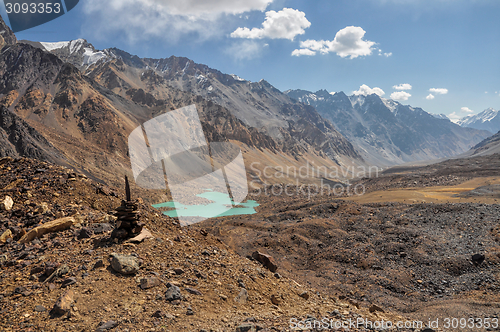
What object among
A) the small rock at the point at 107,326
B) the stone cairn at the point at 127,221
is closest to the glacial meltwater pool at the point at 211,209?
the stone cairn at the point at 127,221

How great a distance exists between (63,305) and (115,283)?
100cm

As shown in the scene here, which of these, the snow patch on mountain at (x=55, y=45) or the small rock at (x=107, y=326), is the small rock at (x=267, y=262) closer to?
the small rock at (x=107, y=326)

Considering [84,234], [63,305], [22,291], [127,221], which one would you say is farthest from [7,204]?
[63,305]

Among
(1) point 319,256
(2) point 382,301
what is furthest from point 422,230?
(2) point 382,301

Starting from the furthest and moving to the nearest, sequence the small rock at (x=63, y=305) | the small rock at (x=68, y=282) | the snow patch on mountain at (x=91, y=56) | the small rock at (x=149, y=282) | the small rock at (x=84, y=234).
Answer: the snow patch on mountain at (x=91, y=56) → the small rock at (x=84, y=234) → the small rock at (x=149, y=282) → the small rock at (x=68, y=282) → the small rock at (x=63, y=305)

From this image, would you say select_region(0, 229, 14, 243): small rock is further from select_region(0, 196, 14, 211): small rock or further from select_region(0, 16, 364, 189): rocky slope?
select_region(0, 16, 364, 189): rocky slope

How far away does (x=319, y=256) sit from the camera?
16.4 meters

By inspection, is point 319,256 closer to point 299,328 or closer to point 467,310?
point 467,310

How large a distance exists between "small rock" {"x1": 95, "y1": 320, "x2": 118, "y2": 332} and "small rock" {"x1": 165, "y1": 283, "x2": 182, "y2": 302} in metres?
1.13

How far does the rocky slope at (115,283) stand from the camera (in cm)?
459

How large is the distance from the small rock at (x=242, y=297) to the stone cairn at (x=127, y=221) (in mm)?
3233

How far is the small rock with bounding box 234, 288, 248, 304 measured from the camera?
6168 mm

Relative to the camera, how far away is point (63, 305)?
446 centimetres

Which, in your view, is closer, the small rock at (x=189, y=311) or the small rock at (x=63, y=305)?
the small rock at (x=63, y=305)
